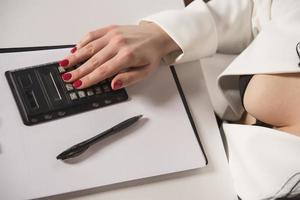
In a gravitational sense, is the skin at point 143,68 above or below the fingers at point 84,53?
below

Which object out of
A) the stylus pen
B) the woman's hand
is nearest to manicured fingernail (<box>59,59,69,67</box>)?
the woman's hand

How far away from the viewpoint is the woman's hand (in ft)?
1.95

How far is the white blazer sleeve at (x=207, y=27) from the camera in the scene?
0.66m

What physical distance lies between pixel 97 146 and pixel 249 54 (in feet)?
0.96

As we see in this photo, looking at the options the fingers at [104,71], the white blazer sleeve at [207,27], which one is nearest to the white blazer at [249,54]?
the white blazer sleeve at [207,27]

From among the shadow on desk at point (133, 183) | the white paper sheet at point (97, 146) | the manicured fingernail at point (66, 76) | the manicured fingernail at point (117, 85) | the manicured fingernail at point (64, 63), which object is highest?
the manicured fingernail at point (64, 63)

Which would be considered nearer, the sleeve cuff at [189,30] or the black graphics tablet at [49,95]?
the black graphics tablet at [49,95]

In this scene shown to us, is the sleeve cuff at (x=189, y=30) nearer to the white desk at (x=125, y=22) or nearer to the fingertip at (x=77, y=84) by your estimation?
the white desk at (x=125, y=22)

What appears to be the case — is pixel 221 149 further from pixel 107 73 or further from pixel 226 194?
pixel 107 73

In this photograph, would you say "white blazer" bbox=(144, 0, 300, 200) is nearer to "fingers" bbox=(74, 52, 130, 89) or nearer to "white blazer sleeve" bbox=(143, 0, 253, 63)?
"white blazer sleeve" bbox=(143, 0, 253, 63)

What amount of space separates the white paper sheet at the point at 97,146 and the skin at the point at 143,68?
3 cm

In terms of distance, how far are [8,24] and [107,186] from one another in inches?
11.5

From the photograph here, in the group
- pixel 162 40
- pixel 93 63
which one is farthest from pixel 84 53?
pixel 162 40

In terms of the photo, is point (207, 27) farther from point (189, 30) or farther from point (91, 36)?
point (91, 36)
